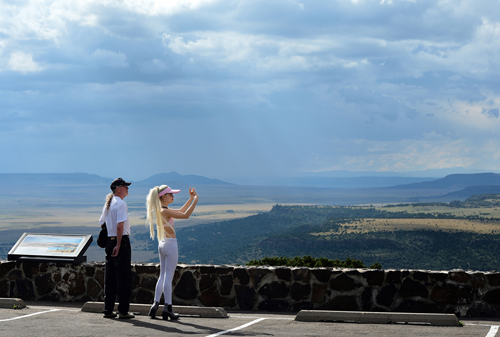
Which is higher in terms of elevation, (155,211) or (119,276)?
(155,211)

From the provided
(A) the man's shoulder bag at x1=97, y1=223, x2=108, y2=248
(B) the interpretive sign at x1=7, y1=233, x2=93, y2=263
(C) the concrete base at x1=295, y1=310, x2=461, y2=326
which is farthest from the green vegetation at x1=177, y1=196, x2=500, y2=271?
(A) the man's shoulder bag at x1=97, y1=223, x2=108, y2=248

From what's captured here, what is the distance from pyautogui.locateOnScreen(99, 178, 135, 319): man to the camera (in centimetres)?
887

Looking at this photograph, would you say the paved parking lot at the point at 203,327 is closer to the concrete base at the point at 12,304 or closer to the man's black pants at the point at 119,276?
the man's black pants at the point at 119,276

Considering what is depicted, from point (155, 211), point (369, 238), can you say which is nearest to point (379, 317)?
point (155, 211)

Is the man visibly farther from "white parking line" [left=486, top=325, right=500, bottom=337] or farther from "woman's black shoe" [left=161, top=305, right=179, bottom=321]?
"white parking line" [left=486, top=325, right=500, bottom=337]

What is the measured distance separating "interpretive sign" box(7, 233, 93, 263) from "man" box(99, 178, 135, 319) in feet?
7.68

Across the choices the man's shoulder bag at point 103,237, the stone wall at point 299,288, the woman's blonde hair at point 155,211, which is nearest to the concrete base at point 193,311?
the stone wall at point 299,288

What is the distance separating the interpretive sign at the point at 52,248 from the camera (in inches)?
448

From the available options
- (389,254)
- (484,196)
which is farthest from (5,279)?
(484,196)

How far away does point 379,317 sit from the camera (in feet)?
29.3

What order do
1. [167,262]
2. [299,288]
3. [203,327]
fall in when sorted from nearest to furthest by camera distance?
[203,327], [167,262], [299,288]

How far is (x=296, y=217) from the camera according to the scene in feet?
632

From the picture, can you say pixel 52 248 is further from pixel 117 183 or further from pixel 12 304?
pixel 117 183

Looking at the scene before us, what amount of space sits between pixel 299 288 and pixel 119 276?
3097mm
